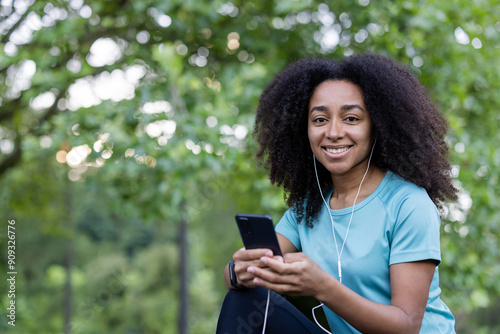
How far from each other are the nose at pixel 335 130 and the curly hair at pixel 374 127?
13 centimetres

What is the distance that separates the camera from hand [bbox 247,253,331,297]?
4.62 feet

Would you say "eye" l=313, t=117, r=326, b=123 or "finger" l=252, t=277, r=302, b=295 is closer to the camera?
"finger" l=252, t=277, r=302, b=295

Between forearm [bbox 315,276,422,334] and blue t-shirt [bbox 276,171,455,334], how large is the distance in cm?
17

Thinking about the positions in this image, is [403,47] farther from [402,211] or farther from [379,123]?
[402,211]

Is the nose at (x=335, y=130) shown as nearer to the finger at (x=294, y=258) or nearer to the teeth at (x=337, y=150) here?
the teeth at (x=337, y=150)

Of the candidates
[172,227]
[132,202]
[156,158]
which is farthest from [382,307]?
[172,227]

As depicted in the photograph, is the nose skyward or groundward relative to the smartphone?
skyward

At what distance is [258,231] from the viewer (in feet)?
5.02

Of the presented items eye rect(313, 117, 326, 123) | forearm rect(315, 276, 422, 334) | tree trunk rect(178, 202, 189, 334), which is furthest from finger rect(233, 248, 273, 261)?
tree trunk rect(178, 202, 189, 334)

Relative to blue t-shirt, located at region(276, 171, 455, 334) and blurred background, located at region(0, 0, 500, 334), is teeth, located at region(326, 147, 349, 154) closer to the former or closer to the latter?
blue t-shirt, located at region(276, 171, 455, 334)

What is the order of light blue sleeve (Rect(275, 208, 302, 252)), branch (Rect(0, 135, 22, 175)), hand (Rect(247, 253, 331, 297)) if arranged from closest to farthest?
hand (Rect(247, 253, 331, 297)) → light blue sleeve (Rect(275, 208, 302, 252)) → branch (Rect(0, 135, 22, 175))

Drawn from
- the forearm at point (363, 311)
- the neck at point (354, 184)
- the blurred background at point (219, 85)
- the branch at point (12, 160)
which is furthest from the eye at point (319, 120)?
the branch at point (12, 160)

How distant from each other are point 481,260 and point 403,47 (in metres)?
1.78

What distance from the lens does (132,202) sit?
3869mm
